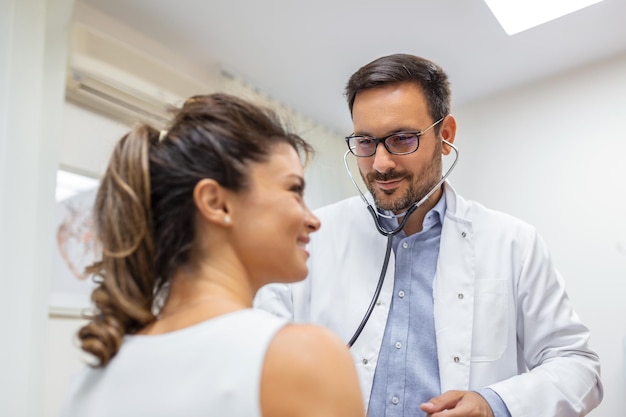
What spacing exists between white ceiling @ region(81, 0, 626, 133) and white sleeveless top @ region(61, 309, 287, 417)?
2.13 meters

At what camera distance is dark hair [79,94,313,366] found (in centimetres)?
72

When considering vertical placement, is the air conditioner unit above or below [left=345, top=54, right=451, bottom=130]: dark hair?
above

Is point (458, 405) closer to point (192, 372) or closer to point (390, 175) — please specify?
point (390, 175)

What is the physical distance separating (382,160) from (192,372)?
0.92 metres

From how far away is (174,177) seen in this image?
73 centimetres

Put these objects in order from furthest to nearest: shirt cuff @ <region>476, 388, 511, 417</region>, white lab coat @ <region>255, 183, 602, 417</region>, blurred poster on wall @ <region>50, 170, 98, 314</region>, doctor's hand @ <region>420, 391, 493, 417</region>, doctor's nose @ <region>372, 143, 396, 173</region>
→ blurred poster on wall @ <region>50, 170, 98, 314</region>
doctor's nose @ <region>372, 143, 396, 173</region>
white lab coat @ <region>255, 183, 602, 417</region>
shirt cuff @ <region>476, 388, 511, 417</region>
doctor's hand @ <region>420, 391, 493, 417</region>

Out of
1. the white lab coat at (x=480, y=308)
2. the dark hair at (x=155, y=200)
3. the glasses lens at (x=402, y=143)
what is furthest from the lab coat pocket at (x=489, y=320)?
the dark hair at (x=155, y=200)

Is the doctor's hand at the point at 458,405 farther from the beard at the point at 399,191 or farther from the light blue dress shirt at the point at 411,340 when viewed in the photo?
the beard at the point at 399,191

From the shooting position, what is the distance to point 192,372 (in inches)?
23.4

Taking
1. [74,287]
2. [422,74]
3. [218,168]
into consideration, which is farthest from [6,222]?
[218,168]

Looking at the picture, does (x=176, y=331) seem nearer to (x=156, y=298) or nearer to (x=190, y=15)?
(x=156, y=298)

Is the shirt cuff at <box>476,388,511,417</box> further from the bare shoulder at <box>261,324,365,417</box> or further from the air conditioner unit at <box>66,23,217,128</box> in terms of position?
the air conditioner unit at <box>66,23,217,128</box>

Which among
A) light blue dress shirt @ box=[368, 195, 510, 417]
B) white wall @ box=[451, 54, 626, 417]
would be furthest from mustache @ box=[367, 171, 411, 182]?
white wall @ box=[451, 54, 626, 417]

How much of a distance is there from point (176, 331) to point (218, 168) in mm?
196
